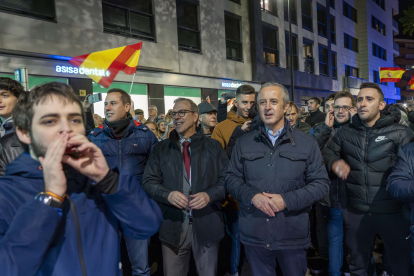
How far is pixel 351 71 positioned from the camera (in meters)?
31.0

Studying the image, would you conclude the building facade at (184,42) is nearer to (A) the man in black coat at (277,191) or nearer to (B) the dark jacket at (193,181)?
(B) the dark jacket at (193,181)

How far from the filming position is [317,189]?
2.79 m

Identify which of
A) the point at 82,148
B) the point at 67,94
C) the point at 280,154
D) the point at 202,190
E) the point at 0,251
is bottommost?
the point at 202,190

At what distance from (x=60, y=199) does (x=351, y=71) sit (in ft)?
112

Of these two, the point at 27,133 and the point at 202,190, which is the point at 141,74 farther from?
the point at 27,133

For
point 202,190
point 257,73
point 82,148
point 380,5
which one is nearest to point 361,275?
point 202,190

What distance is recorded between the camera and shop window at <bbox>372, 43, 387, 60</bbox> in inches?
1365

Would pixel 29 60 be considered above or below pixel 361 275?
above

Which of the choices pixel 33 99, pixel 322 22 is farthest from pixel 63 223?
pixel 322 22

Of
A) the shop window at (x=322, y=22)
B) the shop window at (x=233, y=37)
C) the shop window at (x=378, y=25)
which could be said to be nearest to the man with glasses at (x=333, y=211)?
the shop window at (x=233, y=37)

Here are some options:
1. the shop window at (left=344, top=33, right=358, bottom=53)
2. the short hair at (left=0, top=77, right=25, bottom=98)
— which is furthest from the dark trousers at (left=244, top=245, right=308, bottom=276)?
the shop window at (left=344, top=33, right=358, bottom=53)

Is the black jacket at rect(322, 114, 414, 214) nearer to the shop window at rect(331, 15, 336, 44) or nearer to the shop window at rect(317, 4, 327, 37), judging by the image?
the shop window at rect(317, 4, 327, 37)

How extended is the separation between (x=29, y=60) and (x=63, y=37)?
135cm

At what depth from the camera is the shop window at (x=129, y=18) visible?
11672mm
